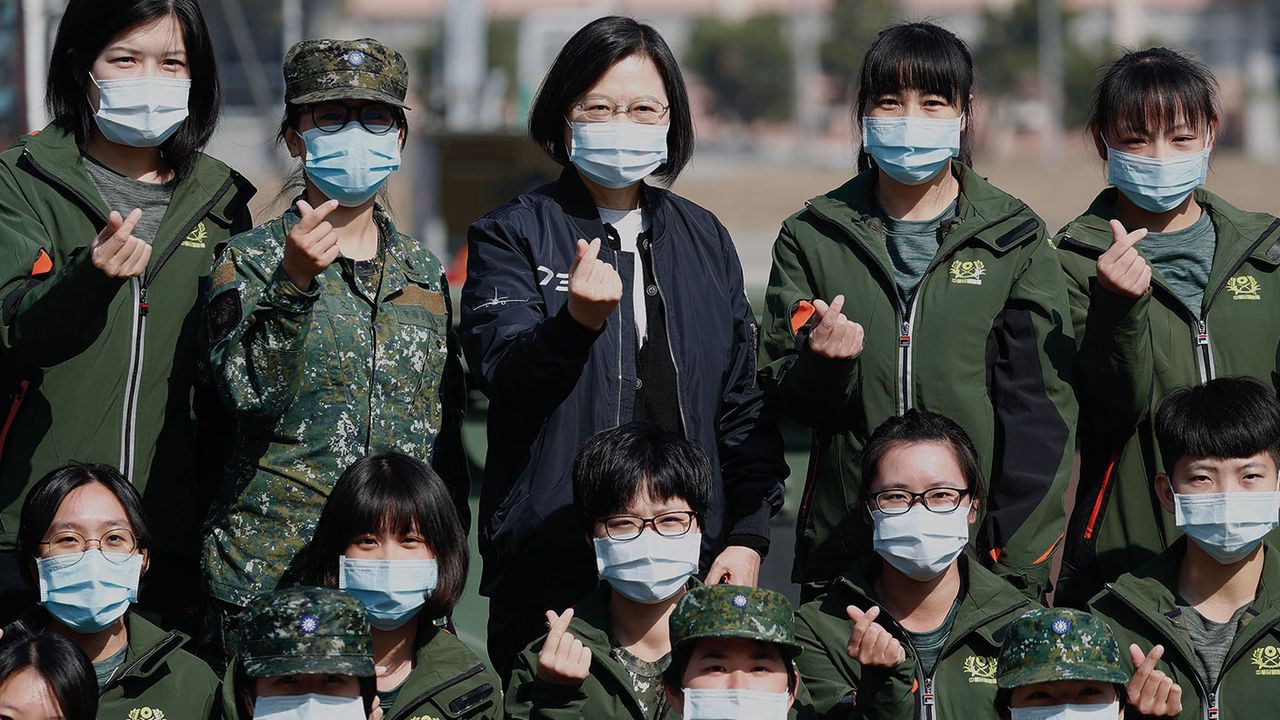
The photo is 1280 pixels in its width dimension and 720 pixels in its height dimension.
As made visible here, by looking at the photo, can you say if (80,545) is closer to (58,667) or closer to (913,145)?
(58,667)

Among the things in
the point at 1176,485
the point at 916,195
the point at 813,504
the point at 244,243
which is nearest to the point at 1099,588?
the point at 1176,485

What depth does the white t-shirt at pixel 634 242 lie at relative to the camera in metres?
5.31

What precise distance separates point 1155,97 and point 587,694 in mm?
2514

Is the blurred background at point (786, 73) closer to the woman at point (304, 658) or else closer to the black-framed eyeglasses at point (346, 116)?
the black-framed eyeglasses at point (346, 116)

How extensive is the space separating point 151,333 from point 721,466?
1.72 m

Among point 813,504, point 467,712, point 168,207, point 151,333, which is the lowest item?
point 467,712

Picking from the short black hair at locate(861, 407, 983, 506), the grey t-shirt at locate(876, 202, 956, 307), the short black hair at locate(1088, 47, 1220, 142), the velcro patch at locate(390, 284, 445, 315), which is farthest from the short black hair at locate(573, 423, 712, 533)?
the short black hair at locate(1088, 47, 1220, 142)

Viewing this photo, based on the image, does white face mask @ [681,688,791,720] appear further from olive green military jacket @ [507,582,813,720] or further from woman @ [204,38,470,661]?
woman @ [204,38,470,661]

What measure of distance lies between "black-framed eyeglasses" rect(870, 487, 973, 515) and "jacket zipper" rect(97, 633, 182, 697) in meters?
1.99

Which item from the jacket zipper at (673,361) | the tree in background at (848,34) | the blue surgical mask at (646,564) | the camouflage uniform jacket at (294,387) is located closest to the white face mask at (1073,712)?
the blue surgical mask at (646,564)

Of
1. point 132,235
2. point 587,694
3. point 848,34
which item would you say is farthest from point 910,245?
point 848,34

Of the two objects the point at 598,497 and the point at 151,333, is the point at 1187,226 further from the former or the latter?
the point at 151,333

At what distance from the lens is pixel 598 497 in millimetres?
5027

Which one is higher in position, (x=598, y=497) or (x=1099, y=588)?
(x=598, y=497)
